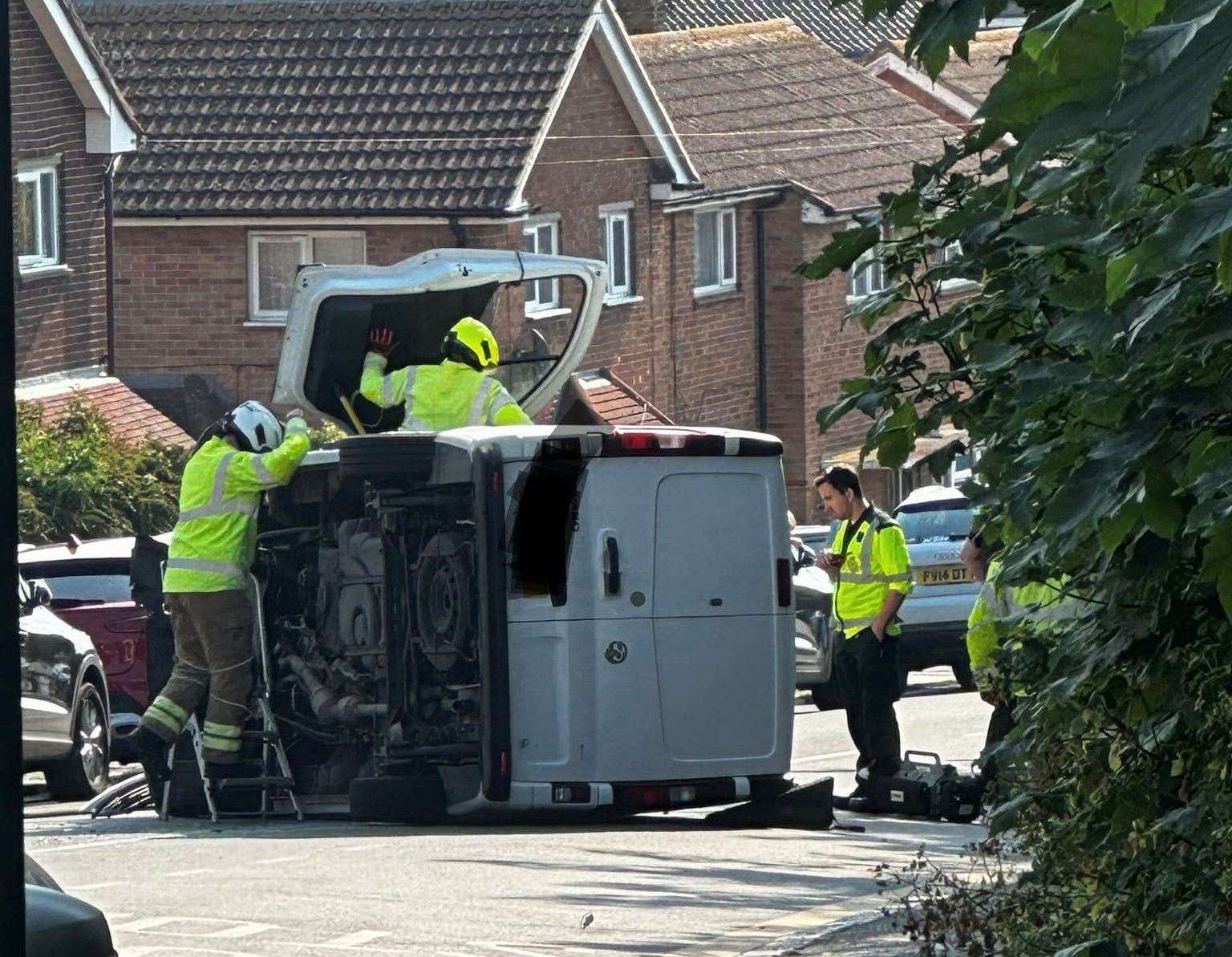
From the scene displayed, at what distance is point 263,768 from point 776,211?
76.1 feet

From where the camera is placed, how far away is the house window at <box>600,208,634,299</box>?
105 ft

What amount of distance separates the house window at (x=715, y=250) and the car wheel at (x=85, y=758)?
18935 millimetres

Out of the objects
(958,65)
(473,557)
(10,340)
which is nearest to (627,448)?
(473,557)

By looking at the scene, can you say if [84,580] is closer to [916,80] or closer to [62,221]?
[62,221]

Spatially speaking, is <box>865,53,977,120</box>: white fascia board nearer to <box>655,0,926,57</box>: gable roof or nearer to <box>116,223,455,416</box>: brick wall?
<box>655,0,926,57</box>: gable roof

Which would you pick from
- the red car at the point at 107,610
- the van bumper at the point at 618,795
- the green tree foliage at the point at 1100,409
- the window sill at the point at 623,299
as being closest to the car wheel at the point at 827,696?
the red car at the point at 107,610

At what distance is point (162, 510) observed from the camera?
992 inches

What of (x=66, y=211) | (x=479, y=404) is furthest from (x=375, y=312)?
(x=66, y=211)

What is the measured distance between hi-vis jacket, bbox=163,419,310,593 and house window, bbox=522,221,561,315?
57.4 feet

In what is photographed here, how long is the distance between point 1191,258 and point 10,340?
2304 mm

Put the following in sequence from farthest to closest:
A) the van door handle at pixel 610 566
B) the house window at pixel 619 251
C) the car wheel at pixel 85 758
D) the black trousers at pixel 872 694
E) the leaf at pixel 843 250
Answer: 1. the house window at pixel 619 251
2. the car wheel at pixel 85 758
3. the black trousers at pixel 872 694
4. the van door handle at pixel 610 566
5. the leaf at pixel 843 250

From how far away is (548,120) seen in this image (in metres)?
29.8

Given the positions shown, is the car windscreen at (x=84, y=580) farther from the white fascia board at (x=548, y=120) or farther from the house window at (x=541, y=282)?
the house window at (x=541, y=282)

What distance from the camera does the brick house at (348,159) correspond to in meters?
29.7
